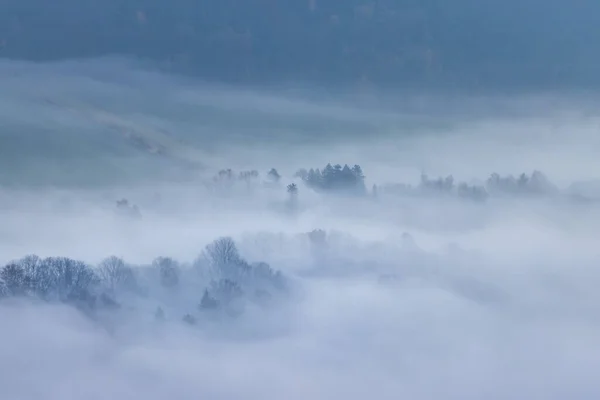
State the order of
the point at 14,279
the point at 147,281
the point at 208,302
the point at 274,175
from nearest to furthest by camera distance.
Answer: the point at 14,279 → the point at 147,281 → the point at 208,302 → the point at 274,175

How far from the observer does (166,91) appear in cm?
613

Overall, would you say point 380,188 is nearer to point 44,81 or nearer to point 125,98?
point 125,98

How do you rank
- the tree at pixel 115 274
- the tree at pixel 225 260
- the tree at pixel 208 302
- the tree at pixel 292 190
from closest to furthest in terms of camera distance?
the tree at pixel 115 274 → the tree at pixel 208 302 → the tree at pixel 225 260 → the tree at pixel 292 190

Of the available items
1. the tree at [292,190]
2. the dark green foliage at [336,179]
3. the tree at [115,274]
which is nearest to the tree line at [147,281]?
the tree at [115,274]

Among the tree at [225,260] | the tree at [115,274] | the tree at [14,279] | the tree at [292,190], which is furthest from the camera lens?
the tree at [292,190]

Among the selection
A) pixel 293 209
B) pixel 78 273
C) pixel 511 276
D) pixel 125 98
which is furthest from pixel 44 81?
pixel 511 276

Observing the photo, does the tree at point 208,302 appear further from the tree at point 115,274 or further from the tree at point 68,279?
the tree at point 68,279

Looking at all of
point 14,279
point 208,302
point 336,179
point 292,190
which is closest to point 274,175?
point 292,190

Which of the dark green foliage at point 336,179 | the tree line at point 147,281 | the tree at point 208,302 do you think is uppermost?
the dark green foliage at point 336,179

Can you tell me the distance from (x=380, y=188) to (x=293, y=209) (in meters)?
0.77

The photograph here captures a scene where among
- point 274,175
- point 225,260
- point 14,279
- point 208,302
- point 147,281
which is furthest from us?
point 274,175

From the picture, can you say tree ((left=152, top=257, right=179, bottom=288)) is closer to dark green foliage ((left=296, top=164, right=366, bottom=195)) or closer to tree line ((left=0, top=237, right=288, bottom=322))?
tree line ((left=0, top=237, right=288, bottom=322))

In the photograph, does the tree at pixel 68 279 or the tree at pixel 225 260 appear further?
the tree at pixel 225 260

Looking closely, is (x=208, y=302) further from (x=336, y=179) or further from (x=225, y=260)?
(x=336, y=179)
